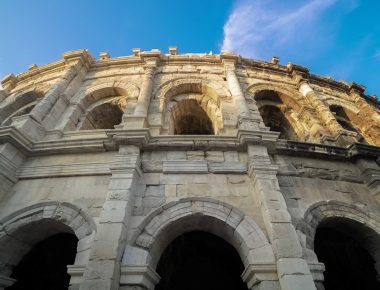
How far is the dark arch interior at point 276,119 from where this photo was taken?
896cm

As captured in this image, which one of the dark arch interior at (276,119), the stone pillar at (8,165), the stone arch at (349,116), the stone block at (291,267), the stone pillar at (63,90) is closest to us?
the stone block at (291,267)

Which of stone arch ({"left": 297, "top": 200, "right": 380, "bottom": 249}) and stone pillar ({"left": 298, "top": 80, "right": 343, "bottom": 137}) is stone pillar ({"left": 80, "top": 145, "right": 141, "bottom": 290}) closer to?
stone arch ({"left": 297, "top": 200, "right": 380, "bottom": 249})

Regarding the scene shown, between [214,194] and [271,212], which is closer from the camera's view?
[271,212]

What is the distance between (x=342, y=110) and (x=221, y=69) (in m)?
5.08

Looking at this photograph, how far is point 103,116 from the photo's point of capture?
8.88 meters

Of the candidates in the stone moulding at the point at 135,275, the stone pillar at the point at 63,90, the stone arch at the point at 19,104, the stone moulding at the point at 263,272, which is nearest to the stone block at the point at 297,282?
the stone moulding at the point at 263,272

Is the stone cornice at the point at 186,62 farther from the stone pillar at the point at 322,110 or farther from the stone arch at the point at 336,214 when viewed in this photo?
the stone arch at the point at 336,214

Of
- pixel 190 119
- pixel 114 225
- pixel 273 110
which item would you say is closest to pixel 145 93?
pixel 190 119

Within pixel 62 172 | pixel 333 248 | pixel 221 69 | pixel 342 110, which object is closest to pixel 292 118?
pixel 342 110

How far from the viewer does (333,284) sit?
22.0ft

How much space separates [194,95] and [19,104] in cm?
681

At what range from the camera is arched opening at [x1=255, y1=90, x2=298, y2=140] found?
899 cm

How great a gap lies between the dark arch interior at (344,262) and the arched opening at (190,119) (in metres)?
4.61

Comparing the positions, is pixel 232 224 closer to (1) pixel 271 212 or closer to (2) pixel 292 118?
(1) pixel 271 212
